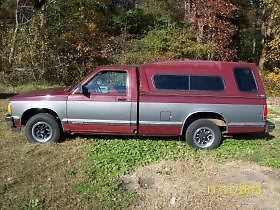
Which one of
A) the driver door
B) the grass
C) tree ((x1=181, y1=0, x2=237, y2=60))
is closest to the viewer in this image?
the grass

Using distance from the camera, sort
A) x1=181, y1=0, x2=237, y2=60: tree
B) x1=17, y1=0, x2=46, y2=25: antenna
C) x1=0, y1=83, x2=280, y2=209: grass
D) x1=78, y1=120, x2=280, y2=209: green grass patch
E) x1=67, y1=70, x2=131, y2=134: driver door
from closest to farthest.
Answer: x1=0, y1=83, x2=280, y2=209: grass < x1=78, y1=120, x2=280, y2=209: green grass patch < x1=67, y1=70, x2=131, y2=134: driver door < x1=17, y1=0, x2=46, y2=25: antenna < x1=181, y1=0, x2=237, y2=60: tree

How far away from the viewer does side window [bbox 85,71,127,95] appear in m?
8.46

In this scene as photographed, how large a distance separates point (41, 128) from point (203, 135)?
334 centimetres

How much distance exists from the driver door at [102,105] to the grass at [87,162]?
0.39 metres

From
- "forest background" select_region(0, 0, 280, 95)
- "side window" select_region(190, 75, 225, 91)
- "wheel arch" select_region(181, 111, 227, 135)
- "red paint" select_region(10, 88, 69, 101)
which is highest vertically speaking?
"forest background" select_region(0, 0, 280, 95)

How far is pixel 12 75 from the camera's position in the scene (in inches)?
696

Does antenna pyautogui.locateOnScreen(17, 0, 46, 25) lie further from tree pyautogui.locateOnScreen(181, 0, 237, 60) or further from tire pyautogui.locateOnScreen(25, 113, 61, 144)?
tire pyautogui.locateOnScreen(25, 113, 61, 144)

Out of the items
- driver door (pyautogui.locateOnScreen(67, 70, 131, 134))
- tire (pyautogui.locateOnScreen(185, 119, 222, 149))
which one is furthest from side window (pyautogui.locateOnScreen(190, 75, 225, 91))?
driver door (pyautogui.locateOnScreen(67, 70, 131, 134))

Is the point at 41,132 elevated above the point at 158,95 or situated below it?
below

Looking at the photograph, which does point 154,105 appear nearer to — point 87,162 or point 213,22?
point 87,162

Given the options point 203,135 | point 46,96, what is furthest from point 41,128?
point 203,135

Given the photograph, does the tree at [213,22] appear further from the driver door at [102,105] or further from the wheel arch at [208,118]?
the driver door at [102,105]

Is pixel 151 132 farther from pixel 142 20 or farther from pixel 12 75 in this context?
pixel 142 20

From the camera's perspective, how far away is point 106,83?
27.9 feet
